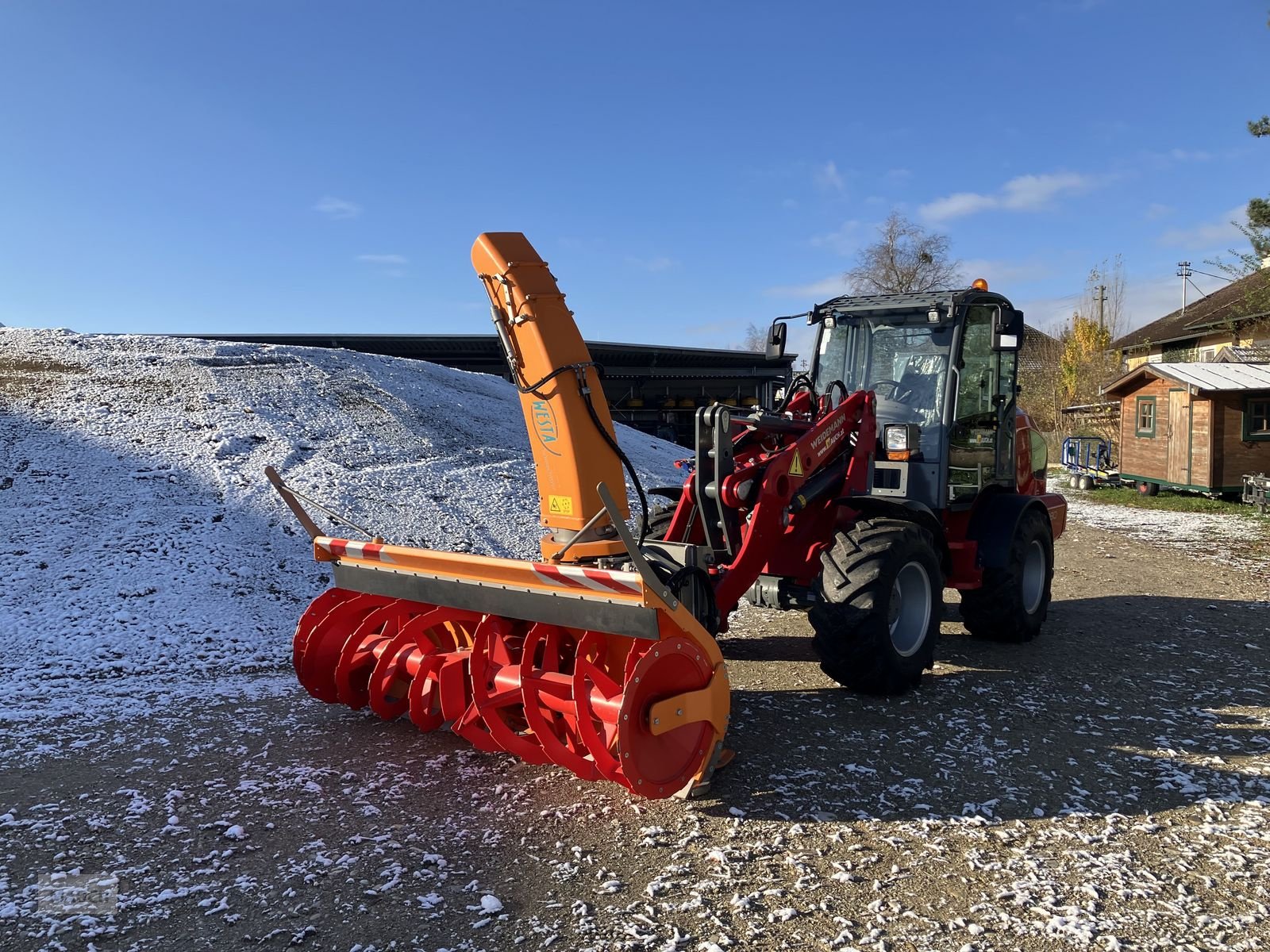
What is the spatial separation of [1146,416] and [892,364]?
1645cm

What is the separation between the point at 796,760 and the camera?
476 cm

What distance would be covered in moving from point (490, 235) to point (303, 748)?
10.0 ft

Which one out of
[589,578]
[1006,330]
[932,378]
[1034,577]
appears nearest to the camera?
[589,578]

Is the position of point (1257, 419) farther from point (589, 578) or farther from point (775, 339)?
point (589, 578)

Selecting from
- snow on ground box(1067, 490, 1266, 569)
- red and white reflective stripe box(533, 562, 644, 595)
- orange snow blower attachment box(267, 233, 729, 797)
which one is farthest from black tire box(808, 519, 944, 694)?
snow on ground box(1067, 490, 1266, 569)

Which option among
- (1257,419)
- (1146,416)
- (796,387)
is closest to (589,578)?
(796,387)

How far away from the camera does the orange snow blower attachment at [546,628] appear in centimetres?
414

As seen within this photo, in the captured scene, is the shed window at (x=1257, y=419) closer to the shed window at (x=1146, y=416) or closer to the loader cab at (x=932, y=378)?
the shed window at (x=1146, y=416)

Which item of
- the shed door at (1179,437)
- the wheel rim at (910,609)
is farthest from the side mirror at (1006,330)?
the shed door at (1179,437)

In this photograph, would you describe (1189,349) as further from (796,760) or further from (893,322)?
(796,760)

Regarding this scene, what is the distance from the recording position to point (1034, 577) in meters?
7.73

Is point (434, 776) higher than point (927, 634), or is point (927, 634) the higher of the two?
point (927, 634)

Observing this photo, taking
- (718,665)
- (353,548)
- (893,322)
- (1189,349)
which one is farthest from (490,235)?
(1189,349)

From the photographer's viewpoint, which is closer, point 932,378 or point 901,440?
point 901,440
